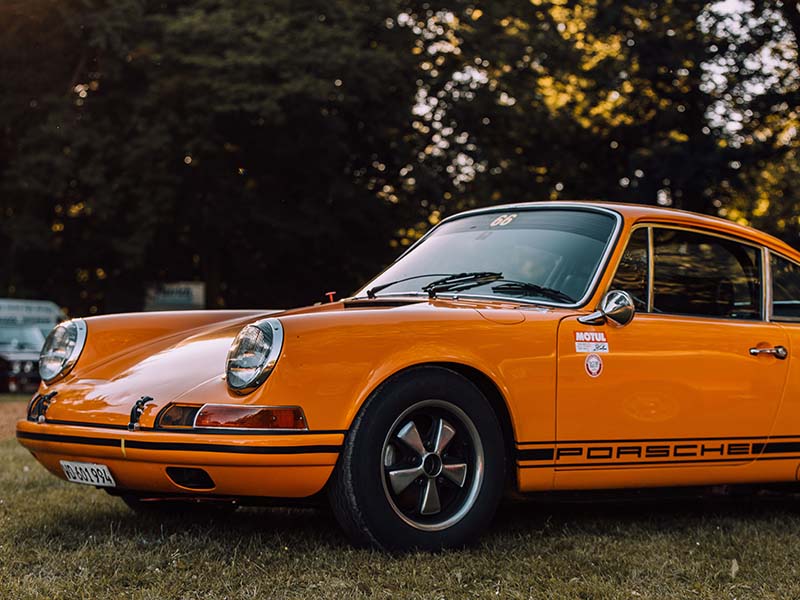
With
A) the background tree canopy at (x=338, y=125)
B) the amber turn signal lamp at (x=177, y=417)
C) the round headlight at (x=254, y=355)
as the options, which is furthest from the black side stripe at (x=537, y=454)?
the background tree canopy at (x=338, y=125)

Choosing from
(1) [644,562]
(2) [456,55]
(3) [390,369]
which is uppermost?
(2) [456,55]

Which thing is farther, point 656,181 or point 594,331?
point 656,181

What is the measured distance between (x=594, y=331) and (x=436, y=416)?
86 cm

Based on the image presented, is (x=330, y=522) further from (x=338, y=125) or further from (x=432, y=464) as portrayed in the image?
(x=338, y=125)

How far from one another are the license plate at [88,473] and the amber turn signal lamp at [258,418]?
0.59m

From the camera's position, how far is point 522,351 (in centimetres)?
484

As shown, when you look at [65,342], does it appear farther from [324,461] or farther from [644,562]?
[644,562]

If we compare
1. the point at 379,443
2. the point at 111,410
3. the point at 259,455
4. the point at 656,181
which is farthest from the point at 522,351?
the point at 656,181

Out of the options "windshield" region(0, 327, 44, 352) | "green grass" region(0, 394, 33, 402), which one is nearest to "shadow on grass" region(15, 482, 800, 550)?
"green grass" region(0, 394, 33, 402)

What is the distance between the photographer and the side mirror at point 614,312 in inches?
200

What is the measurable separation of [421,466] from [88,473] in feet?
4.47

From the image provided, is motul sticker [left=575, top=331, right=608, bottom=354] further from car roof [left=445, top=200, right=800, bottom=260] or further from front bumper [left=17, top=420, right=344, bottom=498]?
Answer: front bumper [left=17, top=420, right=344, bottom=498]

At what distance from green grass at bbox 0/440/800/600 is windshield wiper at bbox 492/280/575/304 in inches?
41.2

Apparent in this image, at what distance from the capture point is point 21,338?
22656 mm
